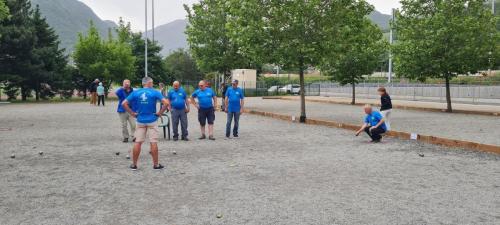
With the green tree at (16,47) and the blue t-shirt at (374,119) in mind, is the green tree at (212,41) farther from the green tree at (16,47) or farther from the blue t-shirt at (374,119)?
the blue t-shirt at (374,119)

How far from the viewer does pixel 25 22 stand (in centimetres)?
3866

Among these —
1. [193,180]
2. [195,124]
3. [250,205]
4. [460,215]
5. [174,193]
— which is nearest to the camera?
[460,215]

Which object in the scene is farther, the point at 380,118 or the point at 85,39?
the point at 85,39

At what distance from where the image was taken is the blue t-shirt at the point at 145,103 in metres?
8.79

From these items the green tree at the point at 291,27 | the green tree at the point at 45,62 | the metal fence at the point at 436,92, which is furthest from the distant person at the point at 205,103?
the green tree at the point at 45,62

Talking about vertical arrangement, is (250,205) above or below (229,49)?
below

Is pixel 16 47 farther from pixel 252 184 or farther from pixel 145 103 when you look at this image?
pixel 252 184

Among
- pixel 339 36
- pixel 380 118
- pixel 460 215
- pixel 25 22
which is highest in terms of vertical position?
pixel 25 22

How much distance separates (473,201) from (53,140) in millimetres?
11101

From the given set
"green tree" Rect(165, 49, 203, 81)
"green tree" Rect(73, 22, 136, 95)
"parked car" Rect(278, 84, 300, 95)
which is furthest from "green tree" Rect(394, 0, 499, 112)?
"green tree" Rect(165, 49, 203, 81)

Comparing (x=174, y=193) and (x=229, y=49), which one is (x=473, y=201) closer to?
(x=174, y=193)

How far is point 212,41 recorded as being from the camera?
3250 centimetres

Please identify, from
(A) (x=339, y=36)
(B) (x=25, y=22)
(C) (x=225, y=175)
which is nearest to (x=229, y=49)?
(A) (x=339, y=36)

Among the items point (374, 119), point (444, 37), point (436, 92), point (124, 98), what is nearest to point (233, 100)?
point (124, 98)
